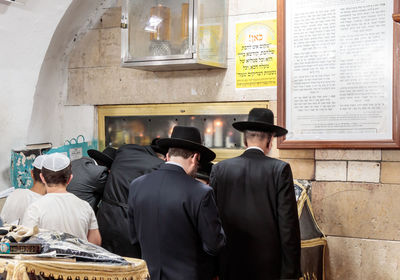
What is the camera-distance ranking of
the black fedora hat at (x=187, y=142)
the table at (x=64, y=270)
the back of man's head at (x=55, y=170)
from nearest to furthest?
the table at (x=64, y=270), the black fedora hat at (x=187, y=142), the back of man's head at (x=55, y=170)

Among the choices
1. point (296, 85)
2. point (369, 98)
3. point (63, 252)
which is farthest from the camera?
point (296, 85)

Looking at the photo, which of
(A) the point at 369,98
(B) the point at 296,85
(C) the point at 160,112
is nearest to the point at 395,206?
(A) the point at 369,98

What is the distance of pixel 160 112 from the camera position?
14.3 feet

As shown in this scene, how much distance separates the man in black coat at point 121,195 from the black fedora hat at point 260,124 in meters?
0.82

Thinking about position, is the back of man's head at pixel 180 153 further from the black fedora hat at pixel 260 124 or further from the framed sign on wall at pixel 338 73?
the framed sign on wall at pixel 338 73

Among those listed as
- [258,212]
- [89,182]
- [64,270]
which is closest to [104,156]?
[89,182]

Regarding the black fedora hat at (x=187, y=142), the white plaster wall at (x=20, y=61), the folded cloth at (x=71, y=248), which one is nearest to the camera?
the folded cloth at (x=71, y=248)

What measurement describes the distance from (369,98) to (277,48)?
787mm

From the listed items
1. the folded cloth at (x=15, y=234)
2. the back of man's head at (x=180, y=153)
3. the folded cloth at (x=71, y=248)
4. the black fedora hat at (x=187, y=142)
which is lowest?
the folded cloth at (x=71, y=248)

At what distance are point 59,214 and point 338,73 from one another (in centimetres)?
218

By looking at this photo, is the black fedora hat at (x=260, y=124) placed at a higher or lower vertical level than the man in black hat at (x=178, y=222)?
higher

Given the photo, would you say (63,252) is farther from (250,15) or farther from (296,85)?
(250,15)

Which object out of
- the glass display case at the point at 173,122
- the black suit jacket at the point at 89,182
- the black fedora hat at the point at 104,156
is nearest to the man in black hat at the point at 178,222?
the black suit jacket at the point at 89,182

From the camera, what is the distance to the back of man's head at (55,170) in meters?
2.91
